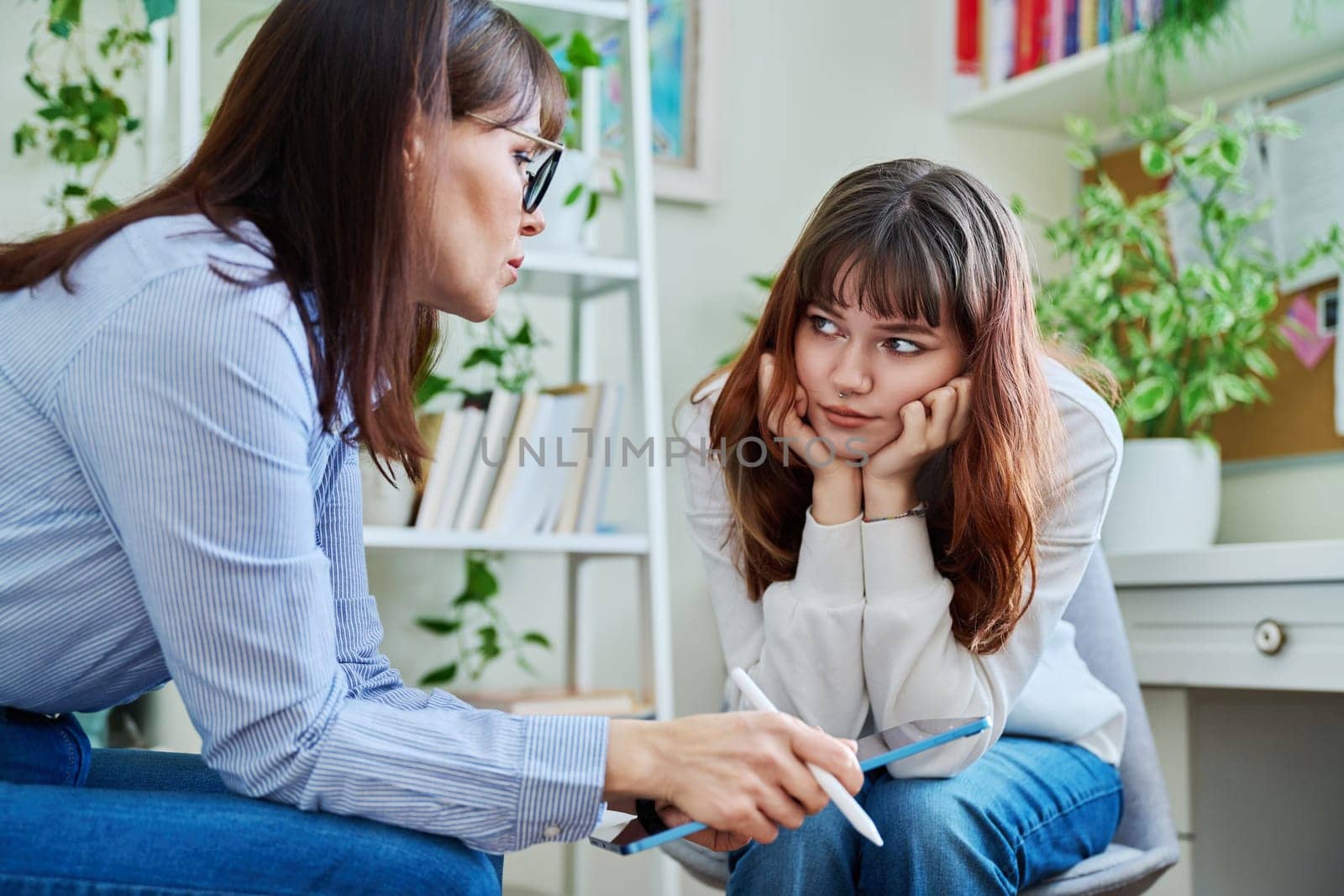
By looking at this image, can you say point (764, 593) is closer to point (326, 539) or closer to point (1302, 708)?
point (326, 539)

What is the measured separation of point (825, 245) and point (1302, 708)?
3.78 feet

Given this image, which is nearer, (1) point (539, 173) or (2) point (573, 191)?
(1) point (539, 173)

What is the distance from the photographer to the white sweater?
1.14 m

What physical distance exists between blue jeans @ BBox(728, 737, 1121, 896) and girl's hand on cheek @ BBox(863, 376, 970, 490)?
283mm

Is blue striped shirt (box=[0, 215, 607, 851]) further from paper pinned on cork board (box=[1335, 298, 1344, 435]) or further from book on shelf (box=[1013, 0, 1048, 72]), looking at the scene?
book on shelf (box=[1013, 0, 1048, 72])

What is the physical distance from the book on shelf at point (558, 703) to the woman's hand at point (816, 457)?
0.68 m

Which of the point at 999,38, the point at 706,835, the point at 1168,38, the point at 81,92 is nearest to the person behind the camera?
the point at 706,835

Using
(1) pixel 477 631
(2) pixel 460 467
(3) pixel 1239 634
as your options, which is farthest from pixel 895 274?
(1) pixel 477 631

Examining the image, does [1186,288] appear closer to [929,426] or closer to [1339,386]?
[1339,386]

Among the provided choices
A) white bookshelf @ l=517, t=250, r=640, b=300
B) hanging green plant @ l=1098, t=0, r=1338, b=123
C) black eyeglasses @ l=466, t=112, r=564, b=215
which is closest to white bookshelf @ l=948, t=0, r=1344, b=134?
hanging green plant @ l=1098, t=0, r=1338, b=123

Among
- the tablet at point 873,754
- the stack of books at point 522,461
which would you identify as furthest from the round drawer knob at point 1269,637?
the stack of books at point 522,461

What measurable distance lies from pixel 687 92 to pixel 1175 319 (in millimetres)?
919

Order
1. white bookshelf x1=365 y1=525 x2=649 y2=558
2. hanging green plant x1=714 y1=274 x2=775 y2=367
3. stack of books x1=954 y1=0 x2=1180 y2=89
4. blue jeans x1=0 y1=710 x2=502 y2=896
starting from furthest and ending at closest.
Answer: hanging green plant x1=714 y1=274 x2=775 y2=367 < stack of books x1=954 y1=0 x2=1180 y2=89 < white bookshelf x1=365 y1=525 x2=649 y2=558 < blue jeans x1=0 y1=710 x2=502 y2=896

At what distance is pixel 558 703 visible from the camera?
5.94 ft
